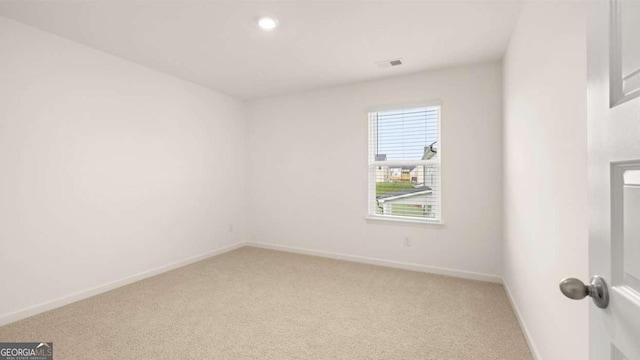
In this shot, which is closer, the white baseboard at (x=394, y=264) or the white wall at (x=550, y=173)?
the white wall at (x=550, y=173)

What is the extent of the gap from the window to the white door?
2960 mm

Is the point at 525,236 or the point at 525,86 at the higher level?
the point at 525,86

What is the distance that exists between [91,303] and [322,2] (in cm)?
337

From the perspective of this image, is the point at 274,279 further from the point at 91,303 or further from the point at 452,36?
the point at 452,36

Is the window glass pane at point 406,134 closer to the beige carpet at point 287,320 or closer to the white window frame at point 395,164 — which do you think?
the white window frame at point 395,164

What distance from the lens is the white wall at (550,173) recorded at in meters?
1.19

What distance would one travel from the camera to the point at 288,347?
203 centimetres

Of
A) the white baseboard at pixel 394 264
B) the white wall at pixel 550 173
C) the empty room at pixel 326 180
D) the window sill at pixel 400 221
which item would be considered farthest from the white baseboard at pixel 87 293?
the white wall at pixel 550 173

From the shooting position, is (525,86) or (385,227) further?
(385,227)

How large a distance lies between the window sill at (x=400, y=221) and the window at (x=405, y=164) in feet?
0.04

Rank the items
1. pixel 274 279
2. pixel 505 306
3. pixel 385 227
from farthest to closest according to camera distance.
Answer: pixel 385 227, pixel 274 279, pixel 505 306

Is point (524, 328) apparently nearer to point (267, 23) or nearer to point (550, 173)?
point (550, 173)

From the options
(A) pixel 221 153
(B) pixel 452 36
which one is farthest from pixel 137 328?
(B) pixel 452 36

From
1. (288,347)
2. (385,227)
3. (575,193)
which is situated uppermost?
(575,193)
